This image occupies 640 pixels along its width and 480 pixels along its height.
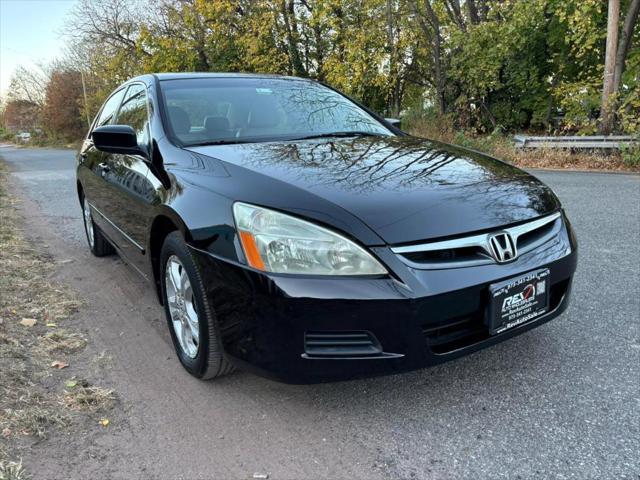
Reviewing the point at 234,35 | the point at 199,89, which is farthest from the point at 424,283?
the point at 234,35

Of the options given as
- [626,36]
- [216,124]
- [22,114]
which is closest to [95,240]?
[216,124]

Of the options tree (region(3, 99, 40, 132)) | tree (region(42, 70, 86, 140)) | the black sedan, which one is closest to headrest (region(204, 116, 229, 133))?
the black sedan

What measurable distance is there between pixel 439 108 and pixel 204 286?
15457 mm

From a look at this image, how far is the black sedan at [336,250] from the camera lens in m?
1.91

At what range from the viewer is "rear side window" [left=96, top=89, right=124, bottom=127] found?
422 cm

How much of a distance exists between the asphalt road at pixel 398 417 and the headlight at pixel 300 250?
0.70 m

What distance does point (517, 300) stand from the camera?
211cm

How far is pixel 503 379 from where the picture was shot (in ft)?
8.05

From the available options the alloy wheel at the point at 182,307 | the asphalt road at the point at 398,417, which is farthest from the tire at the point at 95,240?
the alloy wheel at the point at 182,307

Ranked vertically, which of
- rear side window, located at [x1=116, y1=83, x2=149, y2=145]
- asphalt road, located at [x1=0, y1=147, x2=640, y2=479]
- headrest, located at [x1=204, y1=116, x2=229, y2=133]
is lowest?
asphalt road, located at [x1=0, y1=147, x2=640, y2=479]

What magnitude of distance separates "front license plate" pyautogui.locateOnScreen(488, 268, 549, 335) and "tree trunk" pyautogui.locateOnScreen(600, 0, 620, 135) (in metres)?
10.3

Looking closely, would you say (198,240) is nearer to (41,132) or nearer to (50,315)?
(50,315)

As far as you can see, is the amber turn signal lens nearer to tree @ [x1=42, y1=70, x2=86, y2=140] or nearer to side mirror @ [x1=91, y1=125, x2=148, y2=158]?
side mirror @ [x1=91, y1=125, x2=148, y2=158]

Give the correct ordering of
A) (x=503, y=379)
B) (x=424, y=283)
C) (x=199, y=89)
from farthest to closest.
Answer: (x=199, y=89)
(x=503, y=379)
(x=424, y=283)
